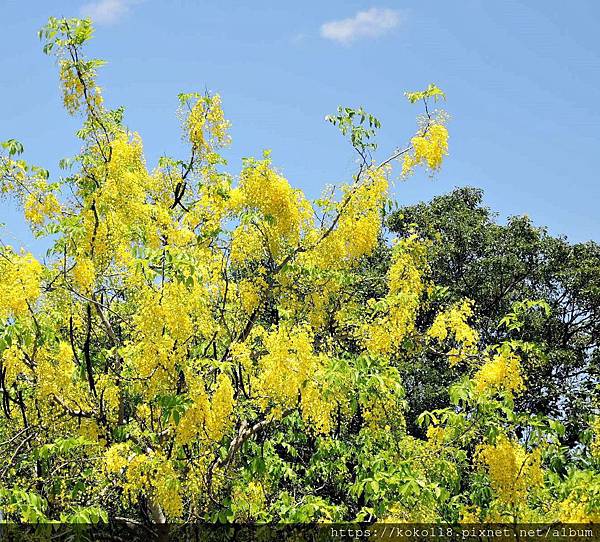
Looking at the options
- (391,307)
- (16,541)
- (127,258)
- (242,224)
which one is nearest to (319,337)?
(391,307)

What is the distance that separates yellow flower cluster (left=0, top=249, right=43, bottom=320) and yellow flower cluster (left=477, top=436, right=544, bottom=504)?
261 cm

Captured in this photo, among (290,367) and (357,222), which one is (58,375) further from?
(357,222)

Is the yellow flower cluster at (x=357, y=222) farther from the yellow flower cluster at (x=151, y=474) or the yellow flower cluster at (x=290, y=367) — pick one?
the yellow flower cluster at (x=151, y=474)

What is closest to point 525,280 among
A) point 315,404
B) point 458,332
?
point 458,332

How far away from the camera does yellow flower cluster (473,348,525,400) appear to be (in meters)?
4.64

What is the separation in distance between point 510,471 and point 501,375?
23.8 inches

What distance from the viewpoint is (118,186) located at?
4914 mm

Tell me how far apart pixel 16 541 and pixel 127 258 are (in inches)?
72.9

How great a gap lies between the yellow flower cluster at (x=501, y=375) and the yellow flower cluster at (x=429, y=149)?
1320 mm

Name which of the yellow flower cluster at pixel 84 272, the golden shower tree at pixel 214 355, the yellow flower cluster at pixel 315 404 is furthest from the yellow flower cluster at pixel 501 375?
the yellow flower cluster at pixel 84 272

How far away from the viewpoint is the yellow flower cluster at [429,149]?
200 inches

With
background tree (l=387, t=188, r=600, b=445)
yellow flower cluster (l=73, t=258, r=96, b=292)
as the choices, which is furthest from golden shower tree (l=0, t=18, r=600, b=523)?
background tree (l=387, t=188, r=600, b=445)

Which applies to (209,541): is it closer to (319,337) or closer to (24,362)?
(319,337)

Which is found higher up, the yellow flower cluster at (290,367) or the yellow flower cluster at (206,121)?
the yellow flower cluster at (206,121)
